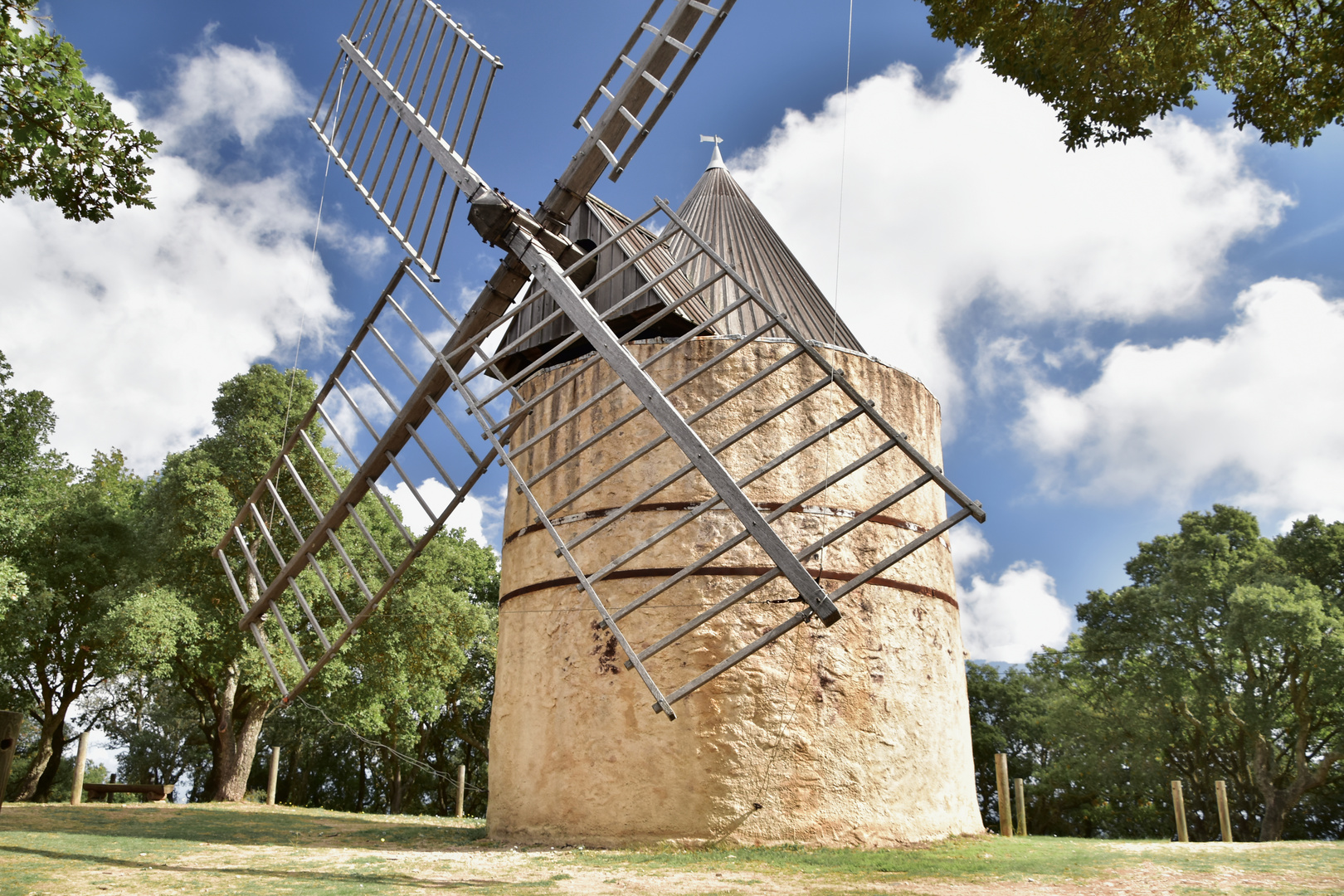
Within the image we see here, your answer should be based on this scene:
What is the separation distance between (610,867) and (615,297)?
18.1 ft

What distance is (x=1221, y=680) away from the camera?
19.4m

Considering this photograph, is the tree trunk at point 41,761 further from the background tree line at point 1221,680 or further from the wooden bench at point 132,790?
the background tree line at point 1221,680

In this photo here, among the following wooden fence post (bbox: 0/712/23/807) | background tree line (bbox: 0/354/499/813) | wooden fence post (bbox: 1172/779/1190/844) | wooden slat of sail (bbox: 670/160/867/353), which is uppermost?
wooden slat of sail (bbox: 670/160/867/353)

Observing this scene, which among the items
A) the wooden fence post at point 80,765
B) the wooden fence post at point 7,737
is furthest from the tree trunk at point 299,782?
the wooden fence post at point 7,737

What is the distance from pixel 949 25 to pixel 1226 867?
6012 millimetres

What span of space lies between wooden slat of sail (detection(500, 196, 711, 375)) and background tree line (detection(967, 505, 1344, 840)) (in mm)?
15195

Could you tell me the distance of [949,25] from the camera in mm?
5570

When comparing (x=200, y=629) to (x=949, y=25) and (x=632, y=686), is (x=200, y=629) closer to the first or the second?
(x=632, y=686)

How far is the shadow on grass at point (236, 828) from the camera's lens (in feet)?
26.3

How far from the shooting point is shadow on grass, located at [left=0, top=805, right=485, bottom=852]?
801 cm

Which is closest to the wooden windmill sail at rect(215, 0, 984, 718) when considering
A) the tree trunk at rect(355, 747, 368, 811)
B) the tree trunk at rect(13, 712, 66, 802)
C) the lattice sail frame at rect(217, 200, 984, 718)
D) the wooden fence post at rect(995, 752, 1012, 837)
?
the lattice sail frame at rect(217, 200, 984, 718)

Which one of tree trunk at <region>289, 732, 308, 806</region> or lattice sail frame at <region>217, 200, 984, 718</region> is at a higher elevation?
lattice sail frame at <region>217, 200, 984, 718</region>

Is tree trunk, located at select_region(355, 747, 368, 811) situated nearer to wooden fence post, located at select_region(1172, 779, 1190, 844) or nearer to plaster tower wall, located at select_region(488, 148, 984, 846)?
plaster tower wall, located at select_region(488, 148, 984, 846)

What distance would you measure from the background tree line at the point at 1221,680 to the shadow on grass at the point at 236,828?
53.2 feet
